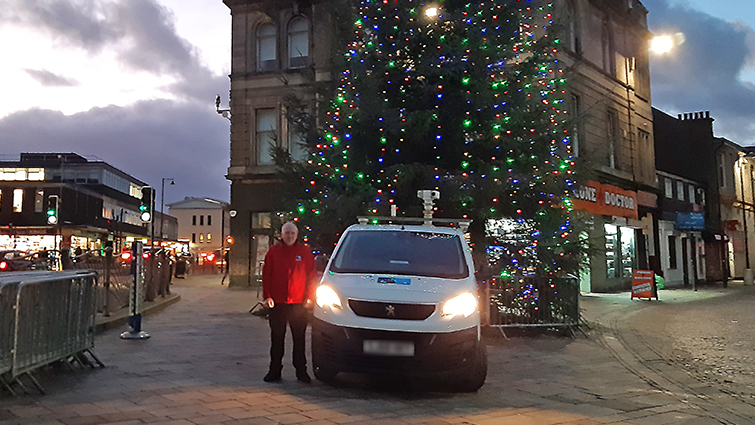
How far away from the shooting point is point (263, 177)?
2548 centimetres

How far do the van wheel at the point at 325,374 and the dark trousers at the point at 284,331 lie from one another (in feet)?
1.00

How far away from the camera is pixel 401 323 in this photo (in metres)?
6.22

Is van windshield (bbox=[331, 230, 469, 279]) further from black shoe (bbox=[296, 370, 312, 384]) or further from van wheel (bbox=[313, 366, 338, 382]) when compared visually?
black shoe (bbox=[296, 370, 312, 384])

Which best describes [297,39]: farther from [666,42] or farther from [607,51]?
[666,42]

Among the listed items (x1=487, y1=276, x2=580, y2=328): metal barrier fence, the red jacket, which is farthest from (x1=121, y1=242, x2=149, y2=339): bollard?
(x1=487, y1=276, x2=580, y2=328): metal barrier fence

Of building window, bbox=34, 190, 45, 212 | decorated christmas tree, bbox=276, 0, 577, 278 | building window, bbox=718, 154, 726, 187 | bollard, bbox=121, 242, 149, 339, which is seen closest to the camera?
bollard, bbox=121, 242, 149, 339

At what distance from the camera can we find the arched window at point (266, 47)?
26.1 m

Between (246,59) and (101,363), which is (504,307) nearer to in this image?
(101,363)

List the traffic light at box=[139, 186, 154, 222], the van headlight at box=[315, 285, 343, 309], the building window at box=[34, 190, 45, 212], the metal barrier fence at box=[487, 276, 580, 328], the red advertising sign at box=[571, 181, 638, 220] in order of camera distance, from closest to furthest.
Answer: the van headlight at box=[315, 285, 343, 309]
the metal barrier fence at box=[487, 276, 580, 328]
the traffic light at box=[139, 186, 154, 222]
the red advertising sign at box=[571, 181, 638, 220]
the building window at box=[34, 190, 45, 212]

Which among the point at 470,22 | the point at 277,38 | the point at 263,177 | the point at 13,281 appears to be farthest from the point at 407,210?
the point at 277,38

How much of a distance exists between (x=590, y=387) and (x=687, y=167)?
32.7 m

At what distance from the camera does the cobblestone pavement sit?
5547mm

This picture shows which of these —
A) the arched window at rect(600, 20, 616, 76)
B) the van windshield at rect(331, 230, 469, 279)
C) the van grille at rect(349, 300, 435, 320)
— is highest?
the arched window at rect(600, 20, 616, 76)

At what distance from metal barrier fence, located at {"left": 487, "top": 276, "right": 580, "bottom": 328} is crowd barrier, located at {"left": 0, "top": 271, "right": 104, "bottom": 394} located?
21.2ft
